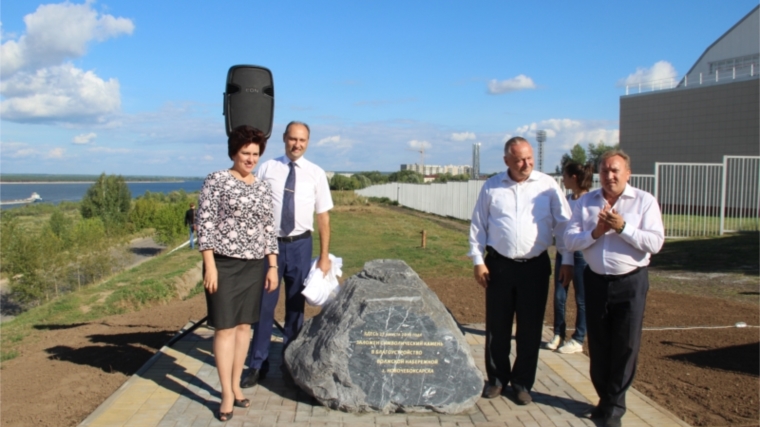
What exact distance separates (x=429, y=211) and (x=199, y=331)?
34.8m

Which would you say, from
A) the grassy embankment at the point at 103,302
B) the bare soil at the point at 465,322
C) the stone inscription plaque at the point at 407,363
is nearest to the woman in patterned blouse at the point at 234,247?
the stone inscription plaque at the point at 407,363

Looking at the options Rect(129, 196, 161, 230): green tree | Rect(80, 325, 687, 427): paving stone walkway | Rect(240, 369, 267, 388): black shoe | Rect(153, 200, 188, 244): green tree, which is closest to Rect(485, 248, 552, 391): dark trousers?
Rect(80, 325, 687, 427): paving stone walkway

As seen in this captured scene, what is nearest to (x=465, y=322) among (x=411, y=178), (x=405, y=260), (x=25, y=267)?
(x=405, y=260)

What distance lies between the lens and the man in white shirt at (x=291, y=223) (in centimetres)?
521

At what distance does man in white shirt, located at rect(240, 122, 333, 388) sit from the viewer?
17.1 feet

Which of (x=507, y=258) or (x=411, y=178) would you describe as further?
(x=411, y=178)

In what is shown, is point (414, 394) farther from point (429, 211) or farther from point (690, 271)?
point (429, 211)

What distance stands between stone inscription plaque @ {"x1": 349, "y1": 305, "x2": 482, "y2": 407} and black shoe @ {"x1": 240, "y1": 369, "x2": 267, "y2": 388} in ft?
3.33

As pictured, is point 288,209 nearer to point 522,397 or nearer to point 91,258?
point 522,397

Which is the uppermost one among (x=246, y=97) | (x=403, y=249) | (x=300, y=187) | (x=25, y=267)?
(x=246, y=97)

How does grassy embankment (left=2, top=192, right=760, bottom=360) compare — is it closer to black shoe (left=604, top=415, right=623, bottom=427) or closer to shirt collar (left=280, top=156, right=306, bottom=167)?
shirt collar (left=280, top=156, right=306, bottom=167)

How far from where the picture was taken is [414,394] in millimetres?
4570

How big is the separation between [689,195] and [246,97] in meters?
18.3

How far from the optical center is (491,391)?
4930 millimetres
